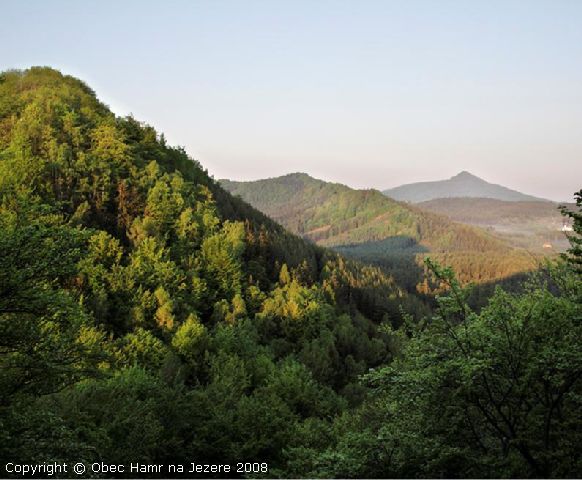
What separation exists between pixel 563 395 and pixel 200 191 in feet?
256

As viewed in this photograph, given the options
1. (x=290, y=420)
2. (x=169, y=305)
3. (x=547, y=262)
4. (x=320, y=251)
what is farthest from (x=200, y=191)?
(x=547, y=262)

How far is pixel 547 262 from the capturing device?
20359mm

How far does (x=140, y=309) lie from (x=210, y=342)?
25.9 feet

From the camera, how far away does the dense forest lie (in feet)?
47.1

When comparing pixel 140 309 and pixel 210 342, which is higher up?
pixel 140 309

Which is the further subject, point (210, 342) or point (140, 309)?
point (140, 309)

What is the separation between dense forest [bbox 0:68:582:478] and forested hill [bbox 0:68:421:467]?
0.14 meters

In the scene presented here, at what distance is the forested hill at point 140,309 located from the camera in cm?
1503

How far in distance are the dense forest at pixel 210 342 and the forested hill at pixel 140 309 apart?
139mm

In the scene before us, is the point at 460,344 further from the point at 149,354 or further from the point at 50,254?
the point at 149,354

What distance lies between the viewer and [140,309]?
173 ft

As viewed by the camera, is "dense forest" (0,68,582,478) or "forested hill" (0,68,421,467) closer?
"dense forest" (0,68,582,478)

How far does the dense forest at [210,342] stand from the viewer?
14.4 metres

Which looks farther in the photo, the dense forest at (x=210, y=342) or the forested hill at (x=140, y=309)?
the forested hill at (x=140, y=309)
